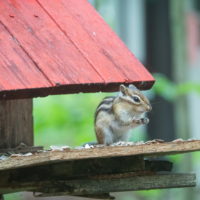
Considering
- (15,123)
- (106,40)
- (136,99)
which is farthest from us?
(136,99)

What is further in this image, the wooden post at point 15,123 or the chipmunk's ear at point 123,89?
the wooden post at point 15,123

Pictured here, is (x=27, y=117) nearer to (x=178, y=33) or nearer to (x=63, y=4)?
(x=63, y=4)

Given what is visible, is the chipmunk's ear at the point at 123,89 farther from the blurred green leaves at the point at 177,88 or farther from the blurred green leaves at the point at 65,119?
the blurred green leaves at the point at 65,119

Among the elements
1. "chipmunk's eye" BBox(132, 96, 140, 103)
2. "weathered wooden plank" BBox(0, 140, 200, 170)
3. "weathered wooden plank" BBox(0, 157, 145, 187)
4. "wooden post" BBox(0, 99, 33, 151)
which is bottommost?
"weathered wooden plank" BBox(0, 157, 145, 187)

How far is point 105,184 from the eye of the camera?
4.93 m

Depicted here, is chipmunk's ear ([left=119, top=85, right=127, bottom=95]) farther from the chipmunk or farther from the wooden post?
the wooden post

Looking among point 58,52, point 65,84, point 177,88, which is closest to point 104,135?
point 58,52

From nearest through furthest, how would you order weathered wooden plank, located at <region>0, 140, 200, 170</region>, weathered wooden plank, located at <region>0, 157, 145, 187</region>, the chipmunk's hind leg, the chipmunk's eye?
weathered wooden plank, located at <region>0, 140, 200, 170</region> → weathered wooden plank, located at <region>0, 157, 145, 187</region> → the chipmunk's hind leg → the chipmunk's eye

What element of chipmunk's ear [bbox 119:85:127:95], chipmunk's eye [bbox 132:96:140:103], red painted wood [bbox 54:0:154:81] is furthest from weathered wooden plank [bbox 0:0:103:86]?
chipmunk's eye [bbox 132:96:140:103]

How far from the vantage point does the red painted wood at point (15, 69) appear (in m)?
4.57

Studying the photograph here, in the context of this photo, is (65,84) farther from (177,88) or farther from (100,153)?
(177,88)

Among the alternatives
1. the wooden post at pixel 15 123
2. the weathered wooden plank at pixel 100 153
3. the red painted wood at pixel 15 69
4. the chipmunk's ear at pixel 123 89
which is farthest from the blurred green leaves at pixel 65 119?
the weathered wooden plank at pixel 100 153

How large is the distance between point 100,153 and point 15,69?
601mm

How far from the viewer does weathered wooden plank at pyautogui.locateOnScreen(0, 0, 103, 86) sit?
4.80m
